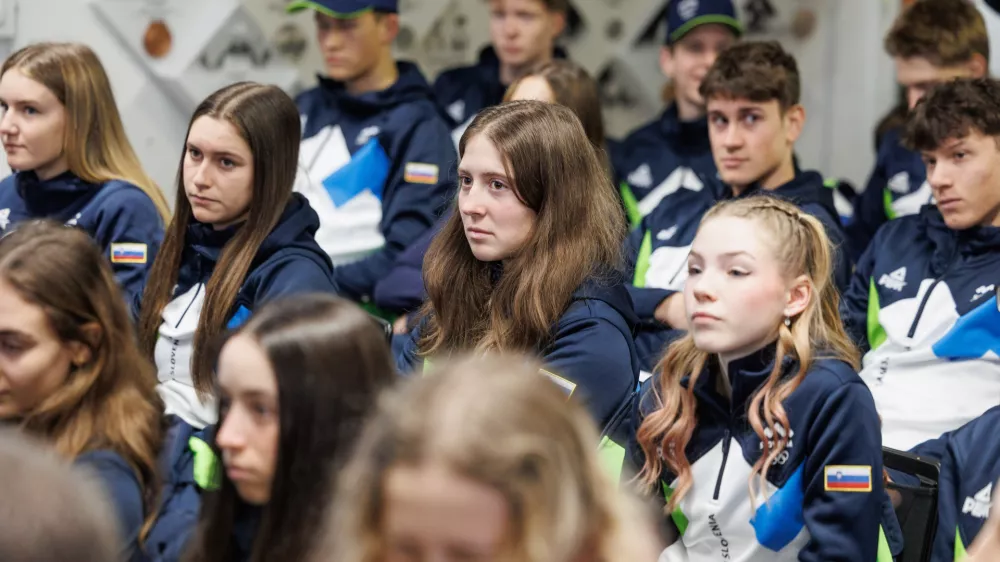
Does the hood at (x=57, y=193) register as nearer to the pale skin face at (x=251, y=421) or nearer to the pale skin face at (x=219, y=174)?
the pale skin face at (x=219, y=174)

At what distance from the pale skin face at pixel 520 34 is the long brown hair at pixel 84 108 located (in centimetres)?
123

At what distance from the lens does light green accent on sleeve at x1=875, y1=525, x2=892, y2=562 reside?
2.27 meters

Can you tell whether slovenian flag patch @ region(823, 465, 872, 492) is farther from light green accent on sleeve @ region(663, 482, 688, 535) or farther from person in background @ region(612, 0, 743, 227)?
person in background @ region(612, 0, 743, 227)

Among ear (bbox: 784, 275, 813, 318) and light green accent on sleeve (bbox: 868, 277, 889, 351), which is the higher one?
ear (bbox: 784, 275, 813, 318)

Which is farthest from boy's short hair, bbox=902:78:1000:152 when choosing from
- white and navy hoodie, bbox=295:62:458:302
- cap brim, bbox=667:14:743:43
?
white and navy hoodie, bbox=295:62:458:302

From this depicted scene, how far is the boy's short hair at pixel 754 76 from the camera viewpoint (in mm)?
3463

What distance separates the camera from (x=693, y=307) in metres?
2.38

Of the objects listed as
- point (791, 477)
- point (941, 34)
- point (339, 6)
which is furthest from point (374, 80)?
point (791, 477)

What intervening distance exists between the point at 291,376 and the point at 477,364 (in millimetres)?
457

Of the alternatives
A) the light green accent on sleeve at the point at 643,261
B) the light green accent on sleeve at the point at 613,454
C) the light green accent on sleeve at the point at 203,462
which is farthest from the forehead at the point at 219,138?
the light green accent on sleeve at the point at 643,261

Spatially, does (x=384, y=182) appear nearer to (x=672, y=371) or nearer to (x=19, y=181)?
(x=19, y=181)

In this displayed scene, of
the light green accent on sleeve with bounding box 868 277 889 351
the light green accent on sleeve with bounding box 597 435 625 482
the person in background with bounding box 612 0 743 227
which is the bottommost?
the light green accent on sleeve with bounding box 868 277 889 351

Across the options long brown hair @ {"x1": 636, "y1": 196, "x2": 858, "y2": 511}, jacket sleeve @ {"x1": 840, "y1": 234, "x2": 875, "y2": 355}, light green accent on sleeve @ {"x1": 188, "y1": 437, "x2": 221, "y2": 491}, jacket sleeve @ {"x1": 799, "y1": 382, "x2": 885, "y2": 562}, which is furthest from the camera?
jacket sleeve @ {"x1": 840, "y1": 234, "x2": 875, "y2": 355}

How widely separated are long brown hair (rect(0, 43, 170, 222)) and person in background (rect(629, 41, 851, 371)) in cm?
128
